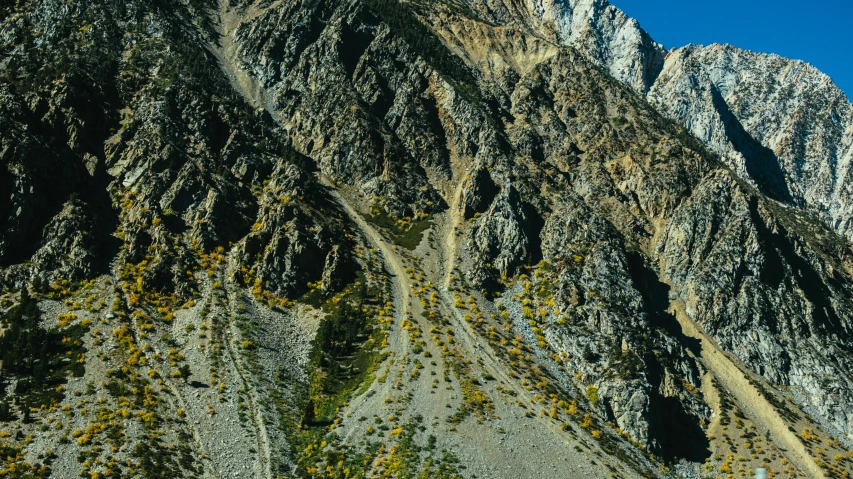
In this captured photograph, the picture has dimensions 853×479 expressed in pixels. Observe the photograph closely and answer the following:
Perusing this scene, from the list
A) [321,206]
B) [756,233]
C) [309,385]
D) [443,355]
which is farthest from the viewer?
[756,233]

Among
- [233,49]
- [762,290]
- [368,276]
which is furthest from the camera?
[233,49]

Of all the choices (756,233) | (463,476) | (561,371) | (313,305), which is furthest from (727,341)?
(313,305)

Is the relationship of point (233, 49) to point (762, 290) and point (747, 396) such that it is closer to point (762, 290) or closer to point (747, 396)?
point (762, 290)

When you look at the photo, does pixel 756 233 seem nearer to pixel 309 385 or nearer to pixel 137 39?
pixel 309 385

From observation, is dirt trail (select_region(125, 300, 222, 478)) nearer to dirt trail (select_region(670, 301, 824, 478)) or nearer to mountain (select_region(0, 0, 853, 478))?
mountain (select_region(0, 0, 853, 478))

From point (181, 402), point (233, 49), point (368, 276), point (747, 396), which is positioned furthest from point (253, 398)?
point (233, 49)
